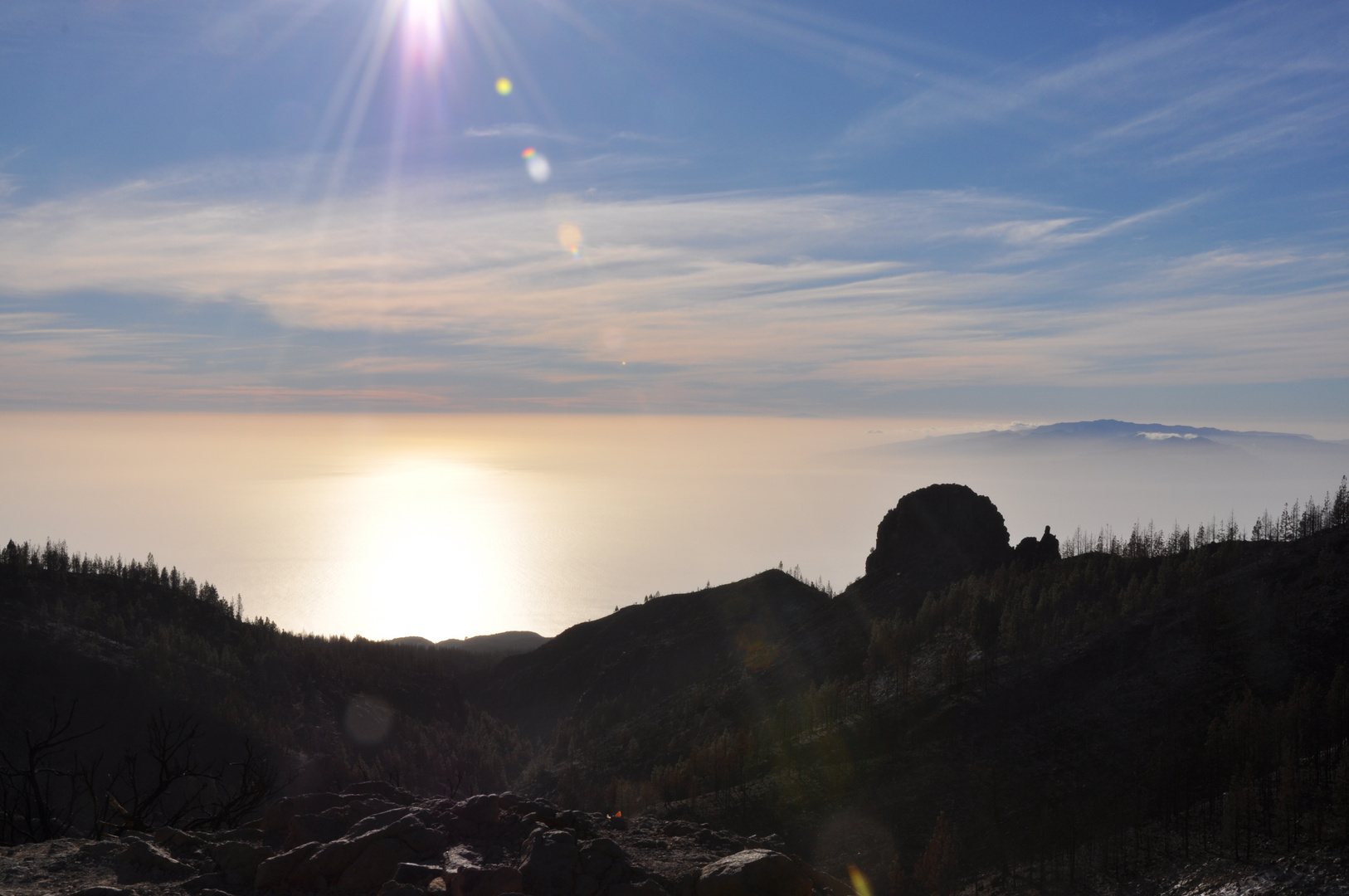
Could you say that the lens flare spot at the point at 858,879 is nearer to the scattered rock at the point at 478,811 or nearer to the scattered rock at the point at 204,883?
the scattered rock at the point at 478,811

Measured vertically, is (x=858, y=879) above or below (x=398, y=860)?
below

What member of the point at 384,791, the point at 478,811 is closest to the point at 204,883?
the point at 478,811

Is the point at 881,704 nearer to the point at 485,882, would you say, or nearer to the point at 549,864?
the point at 549,864

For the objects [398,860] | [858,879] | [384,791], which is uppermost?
[398,860]

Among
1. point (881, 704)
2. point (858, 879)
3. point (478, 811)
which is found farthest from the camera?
point (881, 704)

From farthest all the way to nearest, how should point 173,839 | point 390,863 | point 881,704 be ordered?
point 881,704, point 173,839, point 390,863

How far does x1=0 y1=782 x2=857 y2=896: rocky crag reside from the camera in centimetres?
844

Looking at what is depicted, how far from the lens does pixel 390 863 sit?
29.1 feet

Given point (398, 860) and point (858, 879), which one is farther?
point (858, 879)

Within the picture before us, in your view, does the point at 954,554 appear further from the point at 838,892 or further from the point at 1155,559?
the point at 838,892

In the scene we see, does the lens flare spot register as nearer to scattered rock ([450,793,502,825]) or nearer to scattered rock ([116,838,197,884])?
scattered rock ([450,793,502,825])

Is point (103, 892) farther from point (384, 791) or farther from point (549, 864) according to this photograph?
point (384, 791)

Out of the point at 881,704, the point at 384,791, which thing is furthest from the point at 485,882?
the point at 881,704

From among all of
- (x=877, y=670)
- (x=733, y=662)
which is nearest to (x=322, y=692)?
(x=733, y=662)
